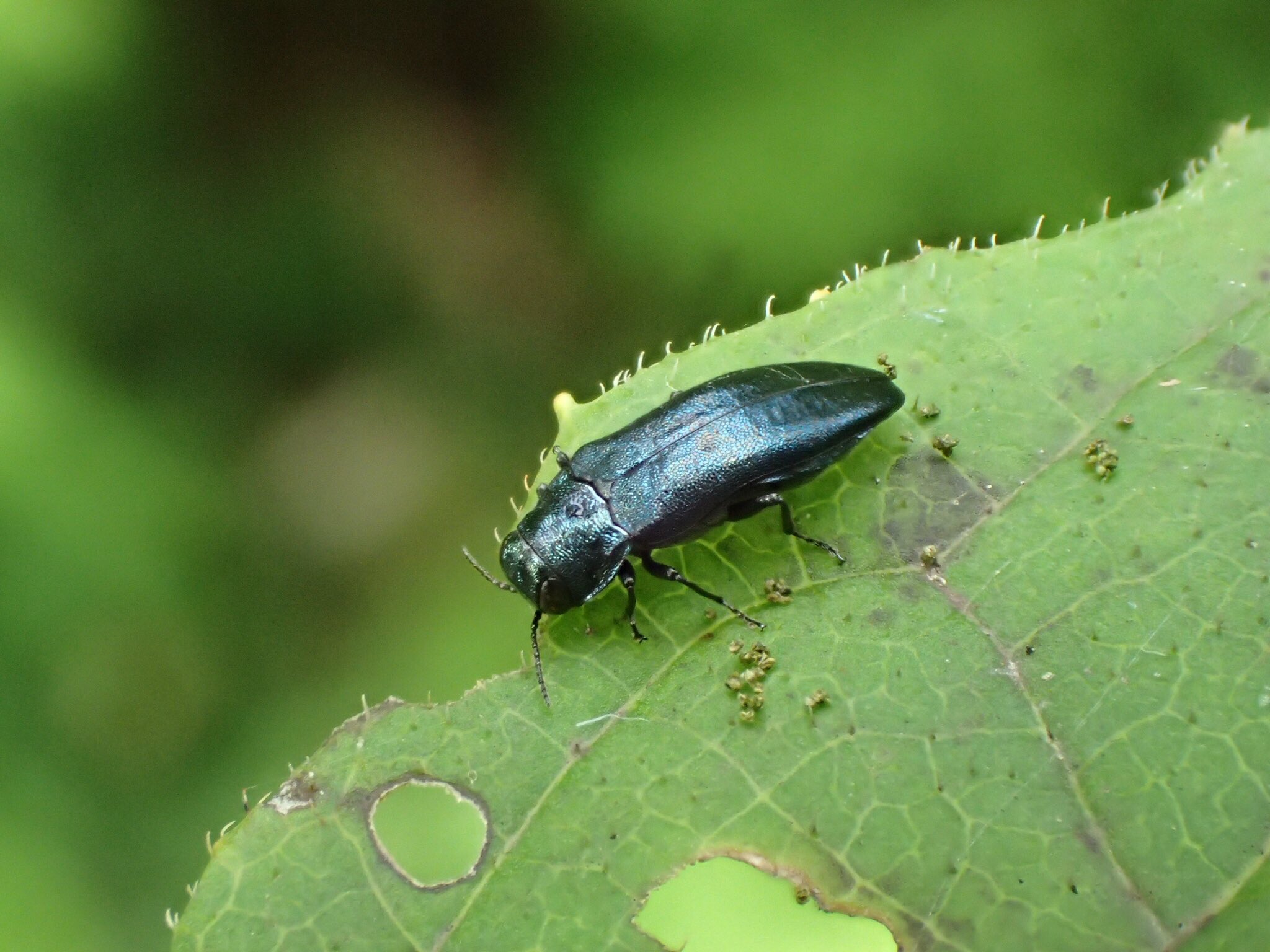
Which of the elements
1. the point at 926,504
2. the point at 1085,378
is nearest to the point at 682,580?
the point at 926,504

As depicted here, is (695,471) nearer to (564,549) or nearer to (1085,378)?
(564,549)

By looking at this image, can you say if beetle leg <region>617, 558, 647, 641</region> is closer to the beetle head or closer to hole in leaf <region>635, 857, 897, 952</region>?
the beetle head

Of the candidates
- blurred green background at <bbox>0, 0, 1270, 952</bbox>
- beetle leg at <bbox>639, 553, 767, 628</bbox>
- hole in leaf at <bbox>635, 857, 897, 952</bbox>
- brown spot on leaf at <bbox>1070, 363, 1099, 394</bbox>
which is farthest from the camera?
blurred green background at <bbox>0, 0, 1270, 952</bbox>

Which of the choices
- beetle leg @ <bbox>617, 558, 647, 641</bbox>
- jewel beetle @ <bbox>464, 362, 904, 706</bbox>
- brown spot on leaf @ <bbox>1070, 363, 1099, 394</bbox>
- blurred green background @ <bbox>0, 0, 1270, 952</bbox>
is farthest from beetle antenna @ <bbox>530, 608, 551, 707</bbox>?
brown spot on leaf @ <bbox>1070, 363, 1099, 394</bbox>

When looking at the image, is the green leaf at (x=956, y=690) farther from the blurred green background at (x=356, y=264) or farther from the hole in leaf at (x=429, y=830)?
the blurred green background at (x=356, y=264)

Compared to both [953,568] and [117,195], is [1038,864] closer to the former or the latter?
[953,568]

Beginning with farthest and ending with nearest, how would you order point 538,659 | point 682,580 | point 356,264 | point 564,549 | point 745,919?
1. point 356,264
2. point 564,549
3. point 682,580
4. point 538,659
5. point 745,919

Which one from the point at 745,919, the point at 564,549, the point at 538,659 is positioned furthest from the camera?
the point at 564,549
